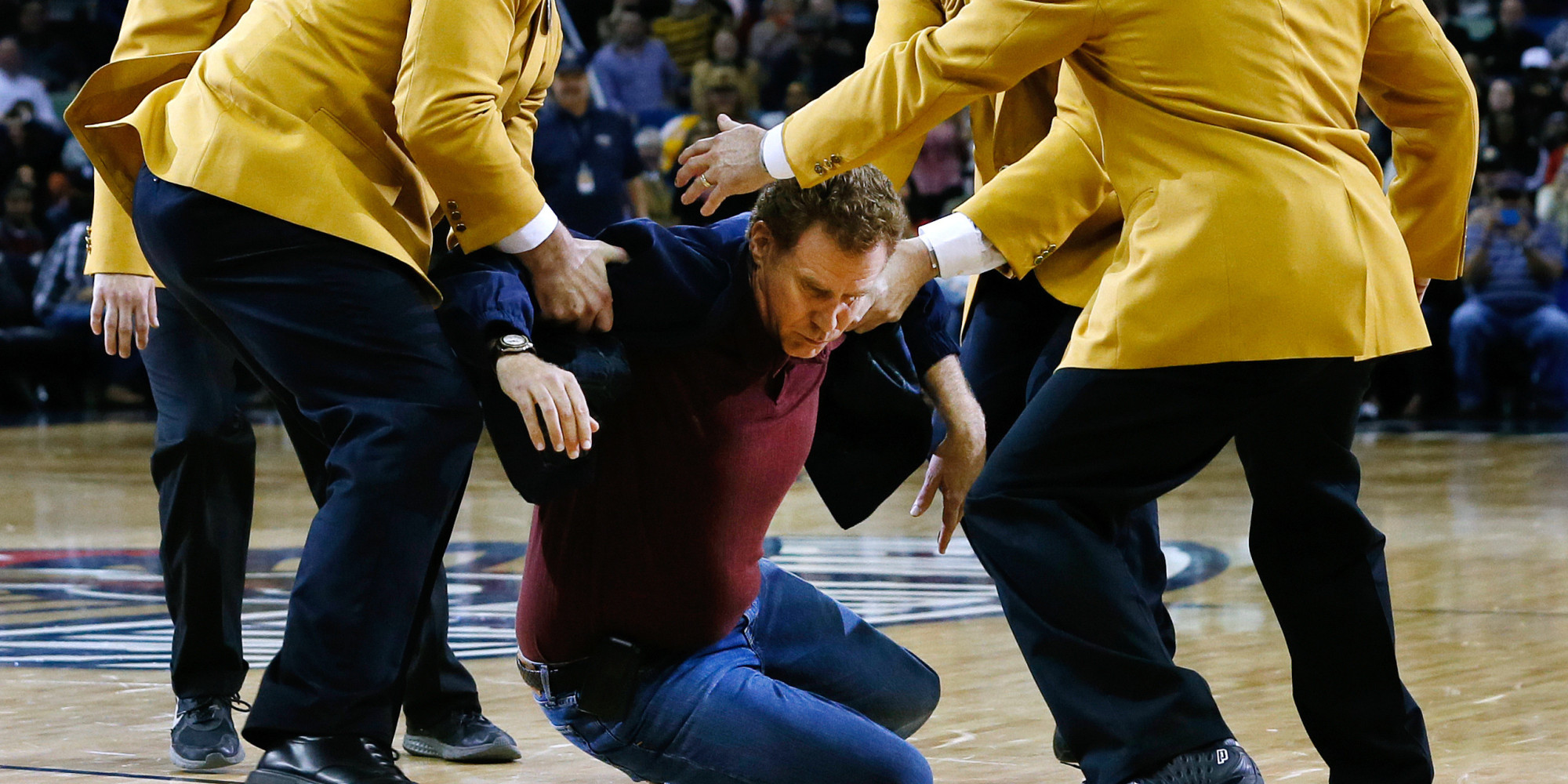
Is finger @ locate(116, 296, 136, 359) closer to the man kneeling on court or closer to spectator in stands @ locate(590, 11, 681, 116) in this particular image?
the man kneeling on court

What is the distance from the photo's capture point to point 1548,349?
10.4 meters

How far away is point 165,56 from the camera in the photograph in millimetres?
3145

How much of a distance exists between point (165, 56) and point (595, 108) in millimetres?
6782

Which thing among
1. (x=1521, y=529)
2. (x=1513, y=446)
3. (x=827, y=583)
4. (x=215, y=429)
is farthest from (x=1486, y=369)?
(x=215, y=429)

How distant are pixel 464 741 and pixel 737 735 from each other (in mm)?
824

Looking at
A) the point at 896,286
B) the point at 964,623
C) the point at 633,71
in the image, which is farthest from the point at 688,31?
the point at 896,286

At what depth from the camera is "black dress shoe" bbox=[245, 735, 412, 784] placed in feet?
8.23

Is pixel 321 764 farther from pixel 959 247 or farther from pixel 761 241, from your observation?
pixel 959 247

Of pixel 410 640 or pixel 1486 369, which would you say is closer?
pixel 410 640

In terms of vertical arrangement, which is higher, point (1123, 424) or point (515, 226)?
point (515, 226)

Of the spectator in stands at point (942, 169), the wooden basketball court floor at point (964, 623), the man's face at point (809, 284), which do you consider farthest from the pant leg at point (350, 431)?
the spectator in stands at point (942, 169)

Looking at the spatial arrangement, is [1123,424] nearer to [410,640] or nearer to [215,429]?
[410,640]

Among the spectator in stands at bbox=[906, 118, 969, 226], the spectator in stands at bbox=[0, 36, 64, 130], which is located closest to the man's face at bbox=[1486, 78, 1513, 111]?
the spectator in stands at bbox=[906, 118, 969, 226]

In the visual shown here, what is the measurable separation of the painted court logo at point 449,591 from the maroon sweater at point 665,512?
59.8 inches
